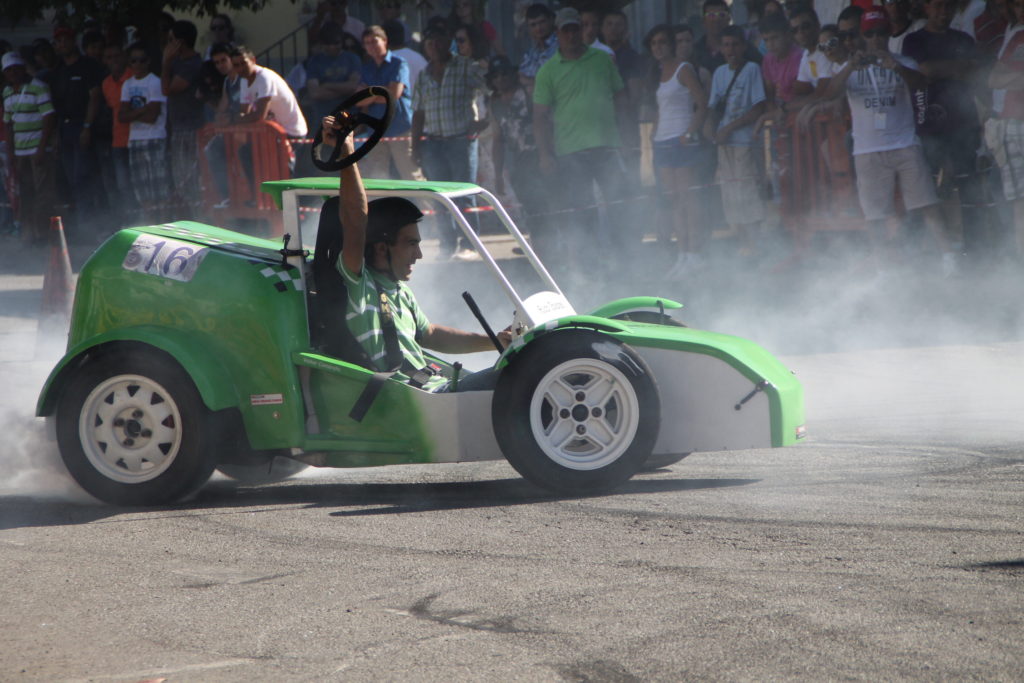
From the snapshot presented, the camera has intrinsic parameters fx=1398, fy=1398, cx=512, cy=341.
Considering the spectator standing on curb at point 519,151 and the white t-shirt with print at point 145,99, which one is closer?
the spectator standing on curb at point 519,151

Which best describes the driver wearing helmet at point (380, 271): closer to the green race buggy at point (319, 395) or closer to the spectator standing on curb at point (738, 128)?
the green race buggy at point (319, 395)

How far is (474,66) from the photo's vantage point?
1325 centimetres

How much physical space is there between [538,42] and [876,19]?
405cm

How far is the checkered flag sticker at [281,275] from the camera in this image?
588 centimetres

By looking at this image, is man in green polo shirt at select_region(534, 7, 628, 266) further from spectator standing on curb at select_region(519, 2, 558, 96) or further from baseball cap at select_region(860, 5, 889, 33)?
baseball cap at select_region(860, 5, 889, 33)

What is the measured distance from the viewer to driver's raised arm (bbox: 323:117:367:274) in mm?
5750

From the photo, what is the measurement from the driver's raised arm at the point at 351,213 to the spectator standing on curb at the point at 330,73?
27.4ft

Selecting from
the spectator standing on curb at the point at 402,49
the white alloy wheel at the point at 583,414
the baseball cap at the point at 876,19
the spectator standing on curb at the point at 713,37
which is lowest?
the white alloy wheel at the point at 583,414

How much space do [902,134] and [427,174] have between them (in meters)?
4.60

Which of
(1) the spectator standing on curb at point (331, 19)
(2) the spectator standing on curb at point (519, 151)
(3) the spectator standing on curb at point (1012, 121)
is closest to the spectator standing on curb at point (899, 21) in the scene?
(3) the spectator standing on curb at point (1012, 121)

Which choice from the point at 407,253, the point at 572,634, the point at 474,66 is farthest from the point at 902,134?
the point at 572,634

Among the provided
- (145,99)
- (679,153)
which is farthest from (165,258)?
(145,99)

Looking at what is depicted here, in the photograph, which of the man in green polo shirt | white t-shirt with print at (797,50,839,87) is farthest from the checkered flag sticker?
white t-shirt with print at (797,50,839,87)

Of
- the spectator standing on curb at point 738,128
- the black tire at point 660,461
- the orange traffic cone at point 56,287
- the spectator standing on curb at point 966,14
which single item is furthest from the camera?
the spectator standing on curb at point 738,128
